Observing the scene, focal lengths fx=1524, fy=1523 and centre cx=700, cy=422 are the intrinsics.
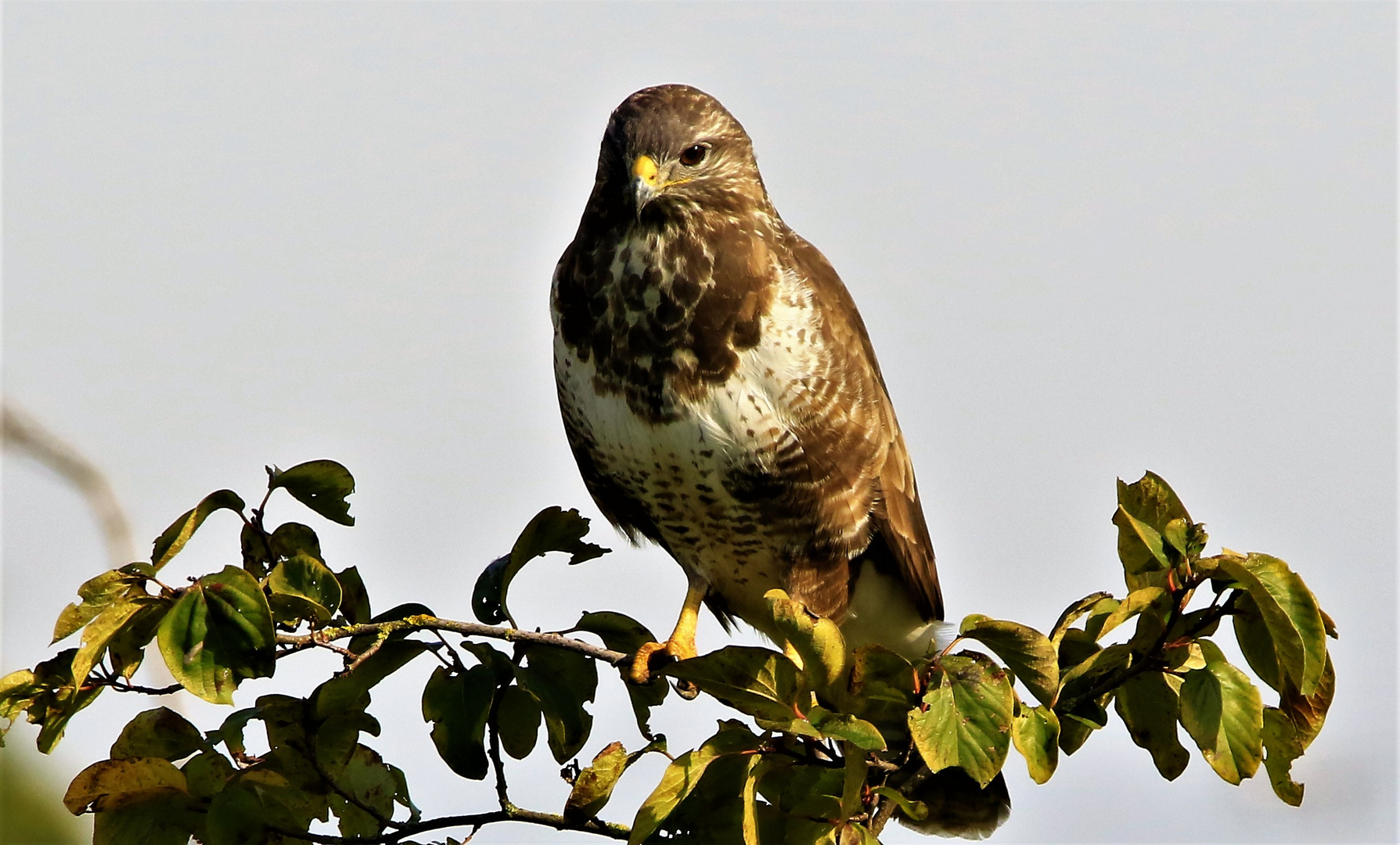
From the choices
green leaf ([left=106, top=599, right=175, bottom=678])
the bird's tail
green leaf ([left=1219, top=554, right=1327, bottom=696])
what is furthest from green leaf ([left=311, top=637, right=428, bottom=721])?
the bird's tail

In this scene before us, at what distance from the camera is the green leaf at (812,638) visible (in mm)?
3113

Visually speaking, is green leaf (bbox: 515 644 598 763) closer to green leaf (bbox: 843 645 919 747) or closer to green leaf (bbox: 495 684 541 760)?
green leaf (bbox: 495 684 541 760)

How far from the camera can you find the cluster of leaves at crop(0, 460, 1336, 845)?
9.75 ft

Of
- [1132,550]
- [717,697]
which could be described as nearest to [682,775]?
[717,697]

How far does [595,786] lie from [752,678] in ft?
1.55

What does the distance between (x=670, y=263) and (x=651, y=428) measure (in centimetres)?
49

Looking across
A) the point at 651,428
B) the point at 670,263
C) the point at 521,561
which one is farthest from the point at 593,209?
the point at 521,561

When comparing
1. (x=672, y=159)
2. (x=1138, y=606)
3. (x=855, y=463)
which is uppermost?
(x=672, y=159)

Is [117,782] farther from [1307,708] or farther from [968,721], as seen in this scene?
[1307,708]

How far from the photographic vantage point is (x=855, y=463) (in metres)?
4.67

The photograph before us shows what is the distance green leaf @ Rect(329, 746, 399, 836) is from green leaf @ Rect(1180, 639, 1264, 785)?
177cm

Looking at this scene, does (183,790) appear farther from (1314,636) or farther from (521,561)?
(1314,636)

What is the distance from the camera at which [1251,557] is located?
2.92 m

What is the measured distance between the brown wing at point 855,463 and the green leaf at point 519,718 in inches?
50.0
